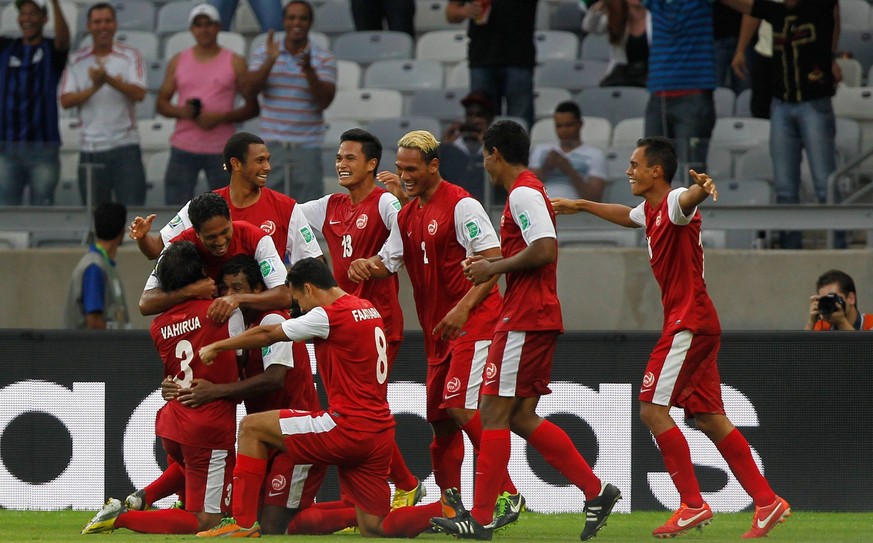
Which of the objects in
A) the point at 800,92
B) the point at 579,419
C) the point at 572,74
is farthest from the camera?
the point at 572,74

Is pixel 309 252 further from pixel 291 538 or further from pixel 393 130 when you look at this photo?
pixel 393 130

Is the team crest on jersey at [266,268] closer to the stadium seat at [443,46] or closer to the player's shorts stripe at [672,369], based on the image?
the player's shorts stripe at [672,369]

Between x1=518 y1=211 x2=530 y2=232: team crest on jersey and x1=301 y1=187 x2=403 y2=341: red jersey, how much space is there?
46.1 inches

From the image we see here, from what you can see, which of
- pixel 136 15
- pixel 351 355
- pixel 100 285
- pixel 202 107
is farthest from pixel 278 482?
pixel 136 15

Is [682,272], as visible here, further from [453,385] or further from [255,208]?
[255,208]

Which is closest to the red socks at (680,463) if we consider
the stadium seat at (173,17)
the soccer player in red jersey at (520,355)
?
the soccer player in red jersey at (520,355)

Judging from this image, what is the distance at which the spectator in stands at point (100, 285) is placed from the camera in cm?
1010

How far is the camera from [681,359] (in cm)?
743

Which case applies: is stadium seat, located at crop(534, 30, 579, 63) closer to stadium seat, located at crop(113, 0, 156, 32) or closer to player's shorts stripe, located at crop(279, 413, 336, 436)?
stadium seat, located at crop(113, 0, 156, 32)

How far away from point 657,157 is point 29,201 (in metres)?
5.51

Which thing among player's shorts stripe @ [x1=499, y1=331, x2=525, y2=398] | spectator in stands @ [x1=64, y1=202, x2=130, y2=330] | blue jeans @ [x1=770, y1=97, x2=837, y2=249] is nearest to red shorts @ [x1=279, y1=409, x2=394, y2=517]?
player's shorts stripe @ [x1=499, y1=331, x2=525, y2=398]

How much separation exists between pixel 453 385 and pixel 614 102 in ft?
21.8

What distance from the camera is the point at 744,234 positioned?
11.2 m

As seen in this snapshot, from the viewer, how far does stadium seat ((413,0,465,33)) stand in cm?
1656
